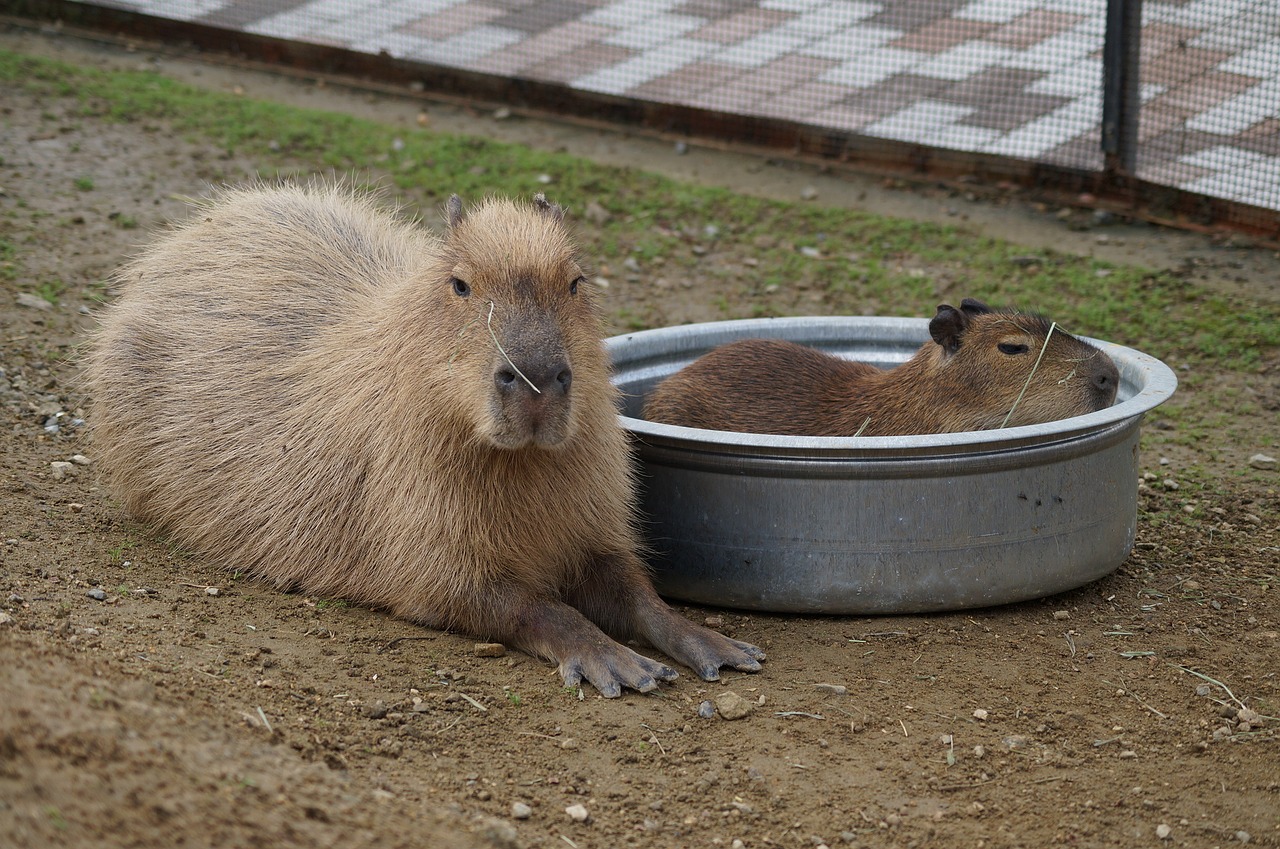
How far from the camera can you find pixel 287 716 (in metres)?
3.18

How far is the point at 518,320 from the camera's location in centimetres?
344

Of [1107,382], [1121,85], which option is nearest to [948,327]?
[1107,382]

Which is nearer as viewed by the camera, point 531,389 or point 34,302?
point 531,389

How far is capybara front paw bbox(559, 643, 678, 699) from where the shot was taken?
350 cm

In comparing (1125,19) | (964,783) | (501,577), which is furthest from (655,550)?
(1125,19)

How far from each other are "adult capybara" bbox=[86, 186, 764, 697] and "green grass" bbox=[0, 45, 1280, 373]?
1.72 metres

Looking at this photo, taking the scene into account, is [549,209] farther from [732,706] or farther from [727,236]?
[727,236]

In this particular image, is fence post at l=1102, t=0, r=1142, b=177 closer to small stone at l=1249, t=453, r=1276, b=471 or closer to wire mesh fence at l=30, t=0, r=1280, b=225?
wire mesh fence at l=30, t=0, r=1280, b=225

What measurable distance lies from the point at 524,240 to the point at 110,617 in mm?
1395

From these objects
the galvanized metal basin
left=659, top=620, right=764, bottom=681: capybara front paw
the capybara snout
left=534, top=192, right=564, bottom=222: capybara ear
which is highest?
left=534, top=192, right=564, bottom=222: capybara ear

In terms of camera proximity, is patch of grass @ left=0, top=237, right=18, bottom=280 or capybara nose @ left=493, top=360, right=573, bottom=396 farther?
patch of grass @ left=0, top=237, right=18, bottom=280

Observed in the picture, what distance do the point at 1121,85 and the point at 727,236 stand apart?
6.70 feet

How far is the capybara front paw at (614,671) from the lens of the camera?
138 inches

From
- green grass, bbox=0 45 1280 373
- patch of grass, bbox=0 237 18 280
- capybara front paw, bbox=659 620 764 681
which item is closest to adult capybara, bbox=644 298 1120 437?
capybara front paw, bbox=659 620 764 681
